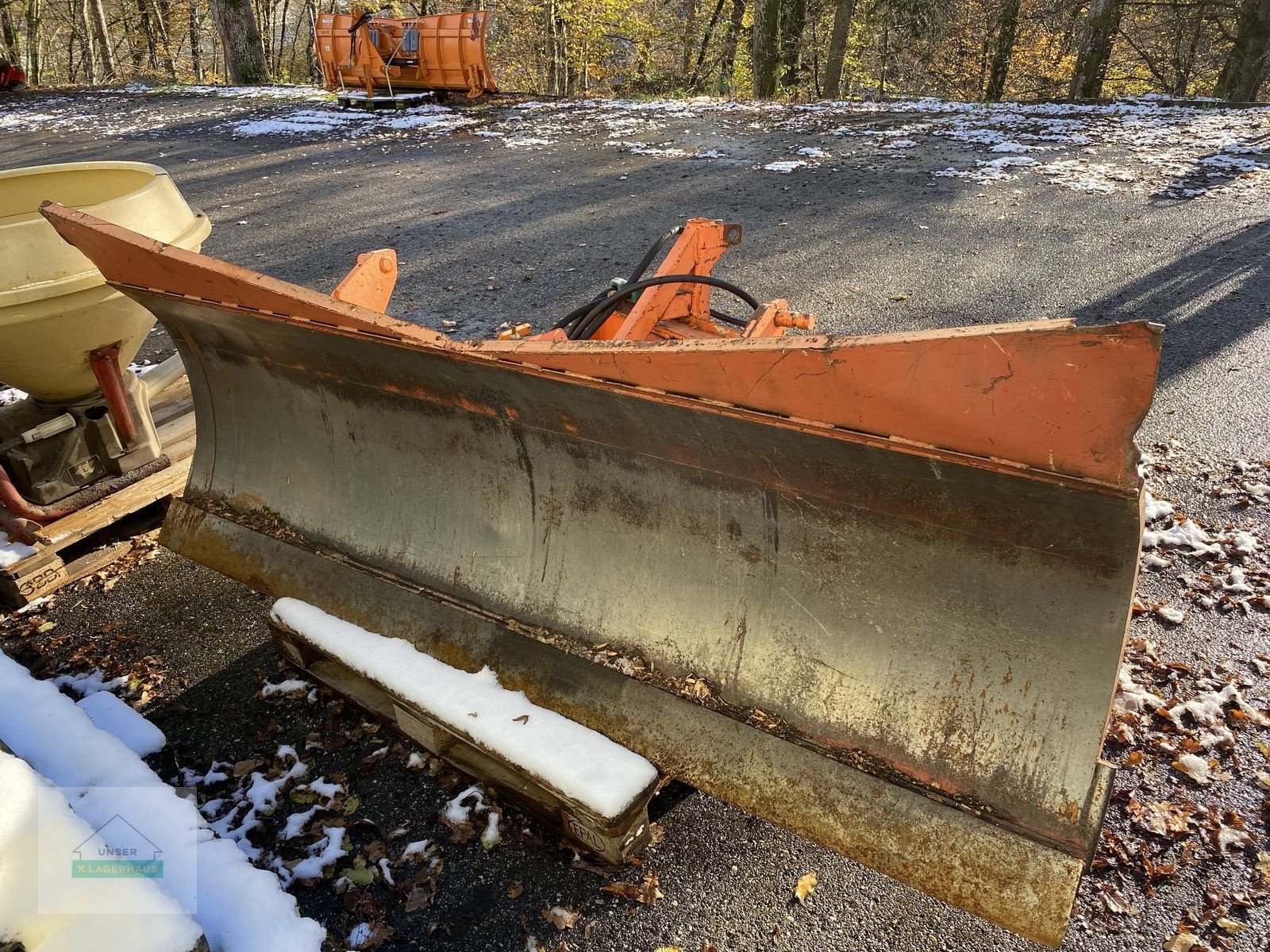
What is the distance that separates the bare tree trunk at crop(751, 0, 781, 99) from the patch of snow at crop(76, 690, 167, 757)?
16156 mm

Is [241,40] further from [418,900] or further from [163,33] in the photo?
[418,900]

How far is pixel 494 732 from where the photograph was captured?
216 centimetres

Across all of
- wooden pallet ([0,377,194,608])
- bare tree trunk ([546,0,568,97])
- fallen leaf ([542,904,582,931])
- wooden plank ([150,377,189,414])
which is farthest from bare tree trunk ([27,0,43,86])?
fallen leaf ([542,904,582,931])

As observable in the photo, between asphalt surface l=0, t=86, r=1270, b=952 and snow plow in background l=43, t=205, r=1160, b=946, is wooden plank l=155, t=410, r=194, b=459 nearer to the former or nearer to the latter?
asphalt surface l=0, t=86, r=1270, b=952

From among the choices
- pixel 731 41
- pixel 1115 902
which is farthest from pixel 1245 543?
pixel 731 41

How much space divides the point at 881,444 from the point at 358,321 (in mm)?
1467

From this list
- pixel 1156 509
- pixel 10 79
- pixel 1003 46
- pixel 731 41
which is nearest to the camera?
pixel 1156 509

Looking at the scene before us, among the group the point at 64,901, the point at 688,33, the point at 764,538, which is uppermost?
the point at 688,33

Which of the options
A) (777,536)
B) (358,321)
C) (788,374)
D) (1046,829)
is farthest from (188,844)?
(1046,829)

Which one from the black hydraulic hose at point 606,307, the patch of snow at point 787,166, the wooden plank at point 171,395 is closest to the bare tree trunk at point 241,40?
the patch of snow at point 787,166

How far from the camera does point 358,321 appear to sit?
2.17 m

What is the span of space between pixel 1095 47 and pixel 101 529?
1590 cm

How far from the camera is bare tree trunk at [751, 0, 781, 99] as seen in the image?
15102 mm

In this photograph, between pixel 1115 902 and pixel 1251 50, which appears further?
pixel 1251 50
